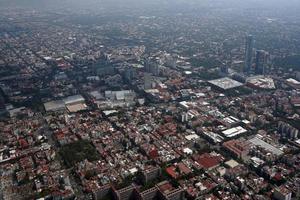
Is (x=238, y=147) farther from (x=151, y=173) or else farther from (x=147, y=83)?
(x=147, y=83)

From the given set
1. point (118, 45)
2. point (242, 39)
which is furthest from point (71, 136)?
point (242, 39)

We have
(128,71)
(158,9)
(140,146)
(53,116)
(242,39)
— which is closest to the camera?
(140,146)

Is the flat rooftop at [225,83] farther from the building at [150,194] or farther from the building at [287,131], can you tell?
the building at [150,194]

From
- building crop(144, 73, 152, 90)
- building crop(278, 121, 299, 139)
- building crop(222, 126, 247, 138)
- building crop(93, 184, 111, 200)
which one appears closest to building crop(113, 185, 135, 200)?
building crop(93, 184, 111, 200)

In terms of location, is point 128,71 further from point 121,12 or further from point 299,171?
point 121,12

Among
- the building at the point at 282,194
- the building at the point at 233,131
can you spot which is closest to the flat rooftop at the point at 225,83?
the building at the point at 233,131

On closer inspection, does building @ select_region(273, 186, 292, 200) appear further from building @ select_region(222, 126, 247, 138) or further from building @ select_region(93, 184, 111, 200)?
building @ select_region(93, 184, 111, 200)
